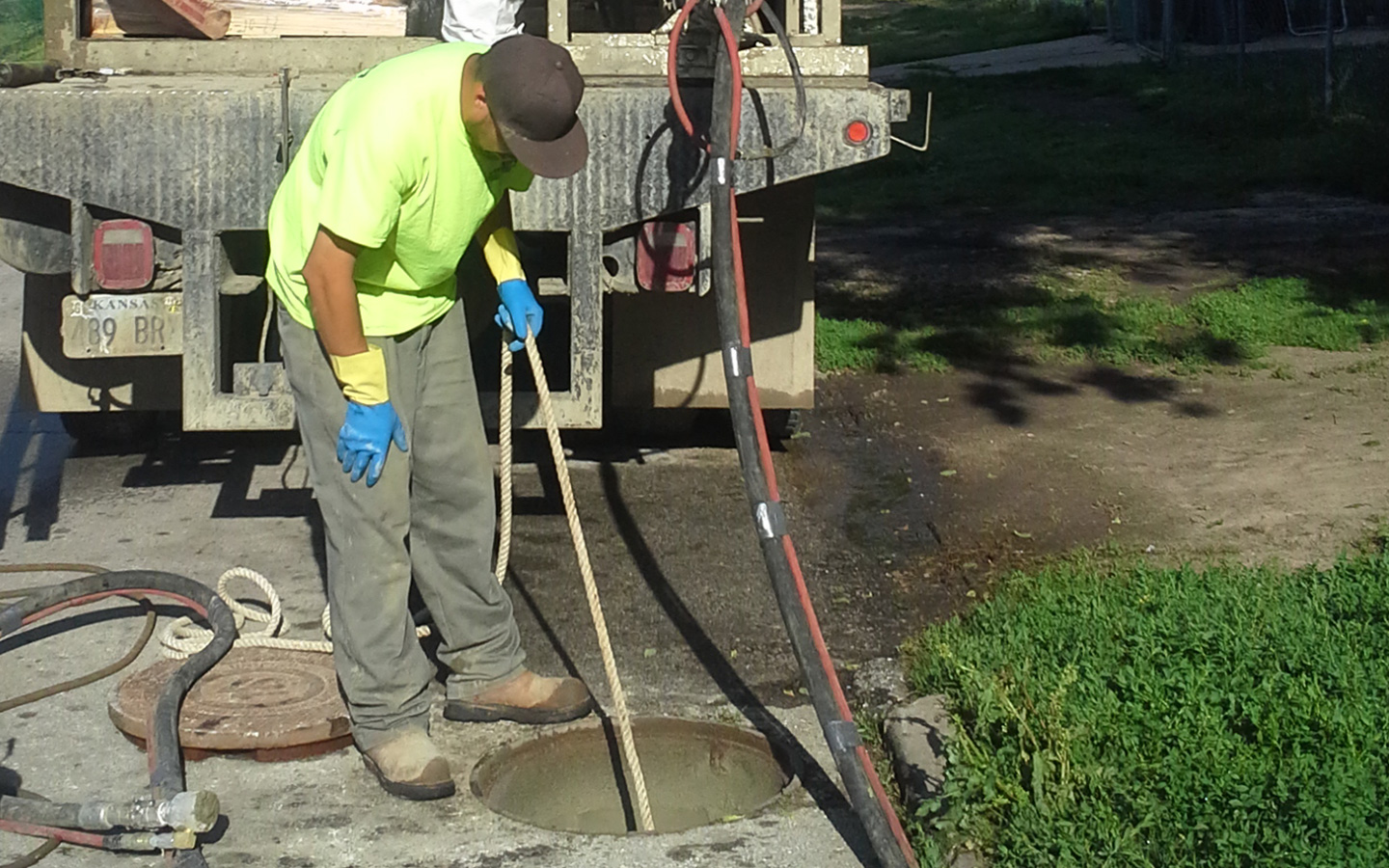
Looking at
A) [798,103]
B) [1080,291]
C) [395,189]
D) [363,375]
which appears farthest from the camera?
[1080,291]

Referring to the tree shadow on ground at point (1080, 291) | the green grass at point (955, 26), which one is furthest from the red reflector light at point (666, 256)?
the green grass at point (955, 26)

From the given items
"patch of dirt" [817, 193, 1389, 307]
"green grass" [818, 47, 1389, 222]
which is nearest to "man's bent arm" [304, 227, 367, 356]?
"patch of dirt" [817, 193, 1389, 307]

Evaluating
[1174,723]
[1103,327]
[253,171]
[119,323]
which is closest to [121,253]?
[119,323]

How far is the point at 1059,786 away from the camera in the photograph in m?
3.64

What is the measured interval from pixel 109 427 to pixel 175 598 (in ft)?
5.96

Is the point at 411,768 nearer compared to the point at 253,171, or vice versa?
the point at 411,768

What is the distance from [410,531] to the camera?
4.51m

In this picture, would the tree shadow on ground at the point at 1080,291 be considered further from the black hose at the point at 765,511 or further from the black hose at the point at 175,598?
the black hose at the point at 175,598

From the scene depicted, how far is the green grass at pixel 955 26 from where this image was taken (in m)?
23.0

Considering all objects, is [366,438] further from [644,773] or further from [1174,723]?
[1174,723]

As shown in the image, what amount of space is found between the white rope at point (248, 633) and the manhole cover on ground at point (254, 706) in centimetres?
3

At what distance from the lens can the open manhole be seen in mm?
4410

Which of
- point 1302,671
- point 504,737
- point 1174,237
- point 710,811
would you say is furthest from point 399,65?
point 1174,237

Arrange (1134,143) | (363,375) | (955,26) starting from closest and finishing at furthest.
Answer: (363,375), (1134,143), (955,26)
